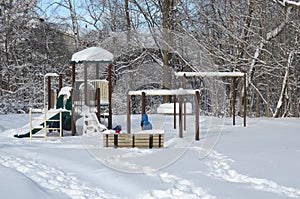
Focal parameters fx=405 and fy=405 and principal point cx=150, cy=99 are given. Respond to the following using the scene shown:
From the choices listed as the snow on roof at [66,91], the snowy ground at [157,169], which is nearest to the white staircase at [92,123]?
the snow on roof at [66,91]

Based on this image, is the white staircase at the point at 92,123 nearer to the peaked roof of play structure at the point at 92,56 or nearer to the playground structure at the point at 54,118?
the playground structure at the point at 54,118

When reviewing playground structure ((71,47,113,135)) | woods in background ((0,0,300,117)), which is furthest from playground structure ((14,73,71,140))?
woods in background ((0,0,300,117))

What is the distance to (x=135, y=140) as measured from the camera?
7477 mm

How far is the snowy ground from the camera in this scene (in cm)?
441

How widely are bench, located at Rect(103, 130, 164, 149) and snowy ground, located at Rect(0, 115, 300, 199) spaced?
0.21 metres

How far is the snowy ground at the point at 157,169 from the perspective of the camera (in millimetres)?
4406

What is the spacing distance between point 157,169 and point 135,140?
6.37 feet

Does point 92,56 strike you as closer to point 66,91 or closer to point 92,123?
point 66,91

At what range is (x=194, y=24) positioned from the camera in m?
16.3

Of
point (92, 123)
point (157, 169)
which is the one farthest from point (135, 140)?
point (92, 123)

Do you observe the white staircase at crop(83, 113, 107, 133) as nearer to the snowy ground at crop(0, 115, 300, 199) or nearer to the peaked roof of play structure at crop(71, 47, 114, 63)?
the snowy ground at crop(0, 115, 300, 199)

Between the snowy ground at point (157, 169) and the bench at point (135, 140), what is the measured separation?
0.68 feet

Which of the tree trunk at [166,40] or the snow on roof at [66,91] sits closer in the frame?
the snow on roof at [66,91]

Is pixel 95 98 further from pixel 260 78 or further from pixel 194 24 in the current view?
pixel 260 78
